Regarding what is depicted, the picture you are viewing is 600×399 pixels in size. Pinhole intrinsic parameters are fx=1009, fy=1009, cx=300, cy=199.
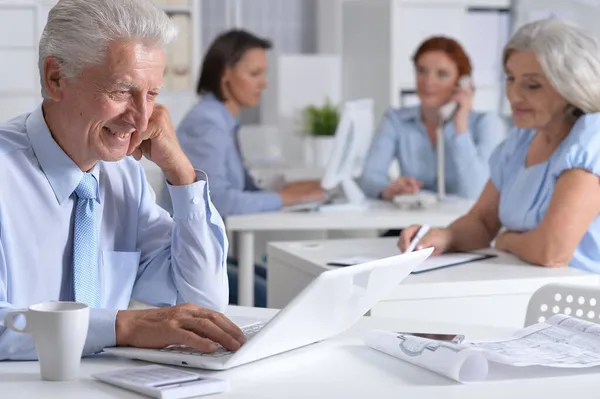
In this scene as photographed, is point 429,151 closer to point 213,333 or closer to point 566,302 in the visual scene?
point 566,302

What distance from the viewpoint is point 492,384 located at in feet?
4.77

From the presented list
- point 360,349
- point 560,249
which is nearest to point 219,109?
point 560,249

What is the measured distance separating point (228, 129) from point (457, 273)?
Answer: 5.66 ft

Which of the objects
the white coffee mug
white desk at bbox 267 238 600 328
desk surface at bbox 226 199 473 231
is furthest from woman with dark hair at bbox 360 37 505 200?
the white coffee mug

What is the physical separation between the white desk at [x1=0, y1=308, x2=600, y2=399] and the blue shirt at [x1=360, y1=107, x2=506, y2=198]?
Answer: 9.26 ft

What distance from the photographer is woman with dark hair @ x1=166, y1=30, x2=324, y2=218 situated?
3832mm

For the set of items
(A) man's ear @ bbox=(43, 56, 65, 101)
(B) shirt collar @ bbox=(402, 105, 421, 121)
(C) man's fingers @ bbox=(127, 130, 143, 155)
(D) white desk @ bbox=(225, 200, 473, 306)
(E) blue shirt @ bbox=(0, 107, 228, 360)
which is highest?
(A) man's ear @ bbox=(43, 56, 65, 101)

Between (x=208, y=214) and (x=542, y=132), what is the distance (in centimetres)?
132

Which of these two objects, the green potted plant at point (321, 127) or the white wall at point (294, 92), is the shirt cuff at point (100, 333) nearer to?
the green potted plant at point (321, 127)

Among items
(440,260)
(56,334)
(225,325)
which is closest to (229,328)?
(225,325)

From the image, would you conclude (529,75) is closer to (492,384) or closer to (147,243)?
(147,243)

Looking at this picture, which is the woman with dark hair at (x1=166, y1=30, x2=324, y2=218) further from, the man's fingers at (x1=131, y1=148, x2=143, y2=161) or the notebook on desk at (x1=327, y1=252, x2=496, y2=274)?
the man's fingers at (x1=131, y1=148, x2=143, y2=161)

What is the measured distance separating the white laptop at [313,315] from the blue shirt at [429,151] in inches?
109

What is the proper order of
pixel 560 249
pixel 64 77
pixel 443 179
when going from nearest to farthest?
pixel 64 77 → pixel 560 249 → pixel 443 179
